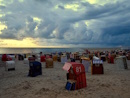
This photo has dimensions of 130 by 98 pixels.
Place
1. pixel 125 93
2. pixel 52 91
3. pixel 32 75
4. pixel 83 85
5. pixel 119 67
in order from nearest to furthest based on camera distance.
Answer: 1. pixel 125 93
2. pixel 52 91
3. pixel 83 85
4. pixel 32 75
5. pixel 119 67

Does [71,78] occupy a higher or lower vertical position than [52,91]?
higher

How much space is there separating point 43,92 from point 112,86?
478 centimetres

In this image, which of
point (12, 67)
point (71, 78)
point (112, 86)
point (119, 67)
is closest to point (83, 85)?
point (71, 78)

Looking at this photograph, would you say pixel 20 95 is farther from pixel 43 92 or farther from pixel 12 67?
pixel 12 67

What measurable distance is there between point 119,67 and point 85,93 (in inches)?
436

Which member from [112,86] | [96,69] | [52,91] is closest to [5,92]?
[52,91]

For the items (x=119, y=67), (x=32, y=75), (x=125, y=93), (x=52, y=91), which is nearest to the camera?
(x=125, y=93)

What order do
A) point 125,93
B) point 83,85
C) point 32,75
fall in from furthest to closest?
point 32,75
point 83,85
point 125,93

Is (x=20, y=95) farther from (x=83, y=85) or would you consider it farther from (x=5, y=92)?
(x=83, y=85)

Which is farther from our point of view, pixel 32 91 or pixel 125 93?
pixel 32 91

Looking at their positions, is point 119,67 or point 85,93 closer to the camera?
point 85,93

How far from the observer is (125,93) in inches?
316

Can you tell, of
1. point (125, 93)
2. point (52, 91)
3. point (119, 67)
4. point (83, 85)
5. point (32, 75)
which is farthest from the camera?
point (119, 67)

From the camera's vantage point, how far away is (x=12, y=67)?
1784 cm
